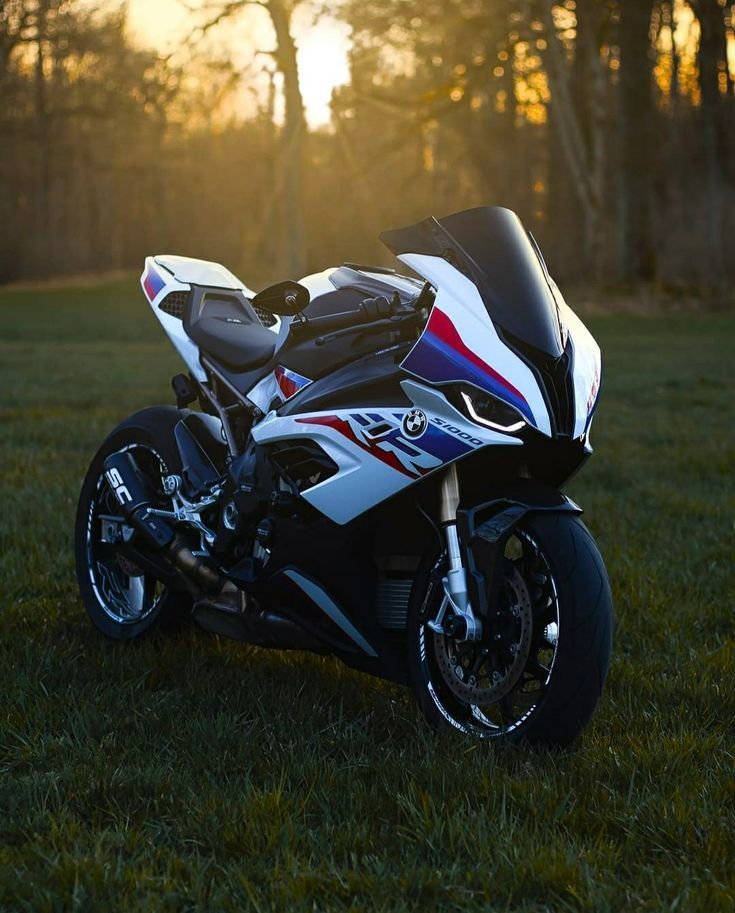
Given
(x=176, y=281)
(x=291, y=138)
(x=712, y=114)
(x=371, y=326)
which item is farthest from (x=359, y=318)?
(x=291, y=138)

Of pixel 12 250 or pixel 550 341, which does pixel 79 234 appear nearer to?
pixel 12 250

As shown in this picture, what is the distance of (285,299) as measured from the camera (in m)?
3.78

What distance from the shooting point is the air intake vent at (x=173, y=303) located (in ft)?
15.3

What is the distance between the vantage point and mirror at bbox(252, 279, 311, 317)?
149 inches

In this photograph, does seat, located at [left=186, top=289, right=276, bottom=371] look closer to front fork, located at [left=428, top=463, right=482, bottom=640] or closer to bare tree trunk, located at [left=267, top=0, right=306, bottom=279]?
front fork, located at [left=428, top=463, right=482, bottom=640]

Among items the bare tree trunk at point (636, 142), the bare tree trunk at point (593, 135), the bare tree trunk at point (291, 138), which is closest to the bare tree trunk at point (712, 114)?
the bare tree trunk at point (636, 142)

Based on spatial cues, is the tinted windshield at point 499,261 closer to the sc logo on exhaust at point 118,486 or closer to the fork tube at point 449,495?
the fork tube at point 449,495

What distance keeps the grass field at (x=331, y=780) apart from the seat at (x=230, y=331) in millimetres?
1015

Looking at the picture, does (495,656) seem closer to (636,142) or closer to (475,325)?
(475,325)

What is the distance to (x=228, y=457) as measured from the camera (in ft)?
14.2

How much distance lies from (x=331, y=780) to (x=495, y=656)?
0.53m

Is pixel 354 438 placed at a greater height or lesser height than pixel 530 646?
greater

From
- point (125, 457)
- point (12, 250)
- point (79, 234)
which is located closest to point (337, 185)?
→ point (12, 250)

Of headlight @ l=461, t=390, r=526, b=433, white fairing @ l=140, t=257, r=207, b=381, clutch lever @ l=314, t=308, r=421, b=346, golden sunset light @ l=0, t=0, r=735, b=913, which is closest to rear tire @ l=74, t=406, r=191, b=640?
golden sunset light @ l=0, t=0, r=735, b=913
